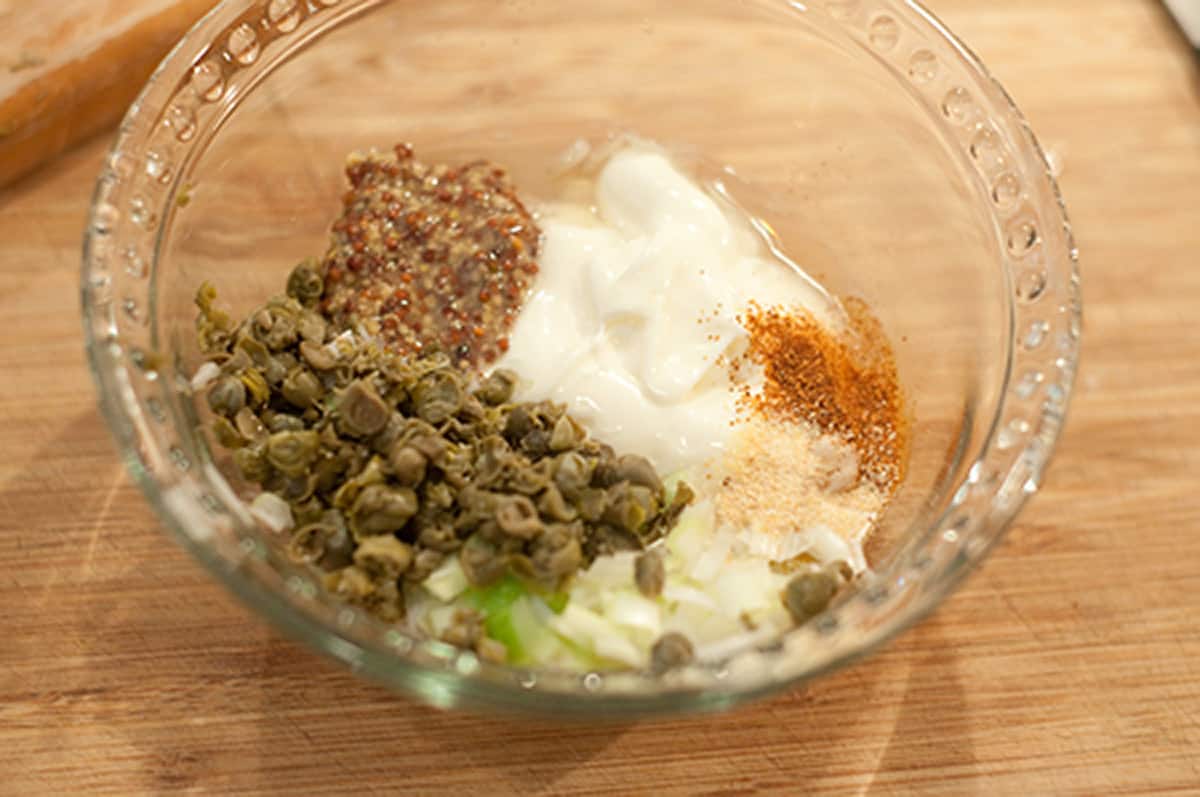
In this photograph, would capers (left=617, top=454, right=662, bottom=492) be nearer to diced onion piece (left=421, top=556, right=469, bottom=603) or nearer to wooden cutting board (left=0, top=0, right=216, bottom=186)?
diced onion piece (left=421, top=556, right=469, bottom=603)

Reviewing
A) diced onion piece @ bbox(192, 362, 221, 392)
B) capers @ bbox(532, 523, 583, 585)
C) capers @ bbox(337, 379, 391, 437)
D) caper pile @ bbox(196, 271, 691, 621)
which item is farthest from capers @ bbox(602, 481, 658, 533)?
diced onion piece @ bbox(192, 362, 221, 392)

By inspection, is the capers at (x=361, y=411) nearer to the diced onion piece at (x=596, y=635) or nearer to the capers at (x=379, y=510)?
the capers at (x=379, y=510)

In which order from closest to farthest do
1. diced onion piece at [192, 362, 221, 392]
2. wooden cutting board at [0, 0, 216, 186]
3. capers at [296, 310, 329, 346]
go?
diced onion piece at [192, 362, 221, 392], capers at [296, 310, 329, 346], wooden cutting board at [0, 0, 216, 186]

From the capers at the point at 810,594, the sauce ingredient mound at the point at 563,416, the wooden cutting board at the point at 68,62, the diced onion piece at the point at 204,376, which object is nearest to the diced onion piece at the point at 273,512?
the sauce ingredient mound at the point at 563,416

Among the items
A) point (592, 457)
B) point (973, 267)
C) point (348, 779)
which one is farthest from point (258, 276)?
point (973, 267)

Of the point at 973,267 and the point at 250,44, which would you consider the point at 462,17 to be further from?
the point at 973,267
